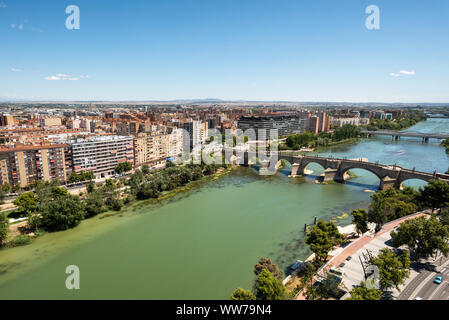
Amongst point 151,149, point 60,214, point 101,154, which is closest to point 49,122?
point 151,149

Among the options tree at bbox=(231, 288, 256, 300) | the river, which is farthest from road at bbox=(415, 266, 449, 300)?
tree at bbox=(231, 288, 256, 300)

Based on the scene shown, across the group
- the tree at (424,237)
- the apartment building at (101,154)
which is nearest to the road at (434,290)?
the tree at (424,237)

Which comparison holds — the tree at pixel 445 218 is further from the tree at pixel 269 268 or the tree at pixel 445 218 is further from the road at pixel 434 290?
the tree at pixel 269 268

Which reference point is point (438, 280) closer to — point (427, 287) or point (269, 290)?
point (427, 287)

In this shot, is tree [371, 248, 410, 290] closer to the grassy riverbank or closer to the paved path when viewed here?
the paved path

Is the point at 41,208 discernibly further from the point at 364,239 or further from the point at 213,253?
the point at 364,239

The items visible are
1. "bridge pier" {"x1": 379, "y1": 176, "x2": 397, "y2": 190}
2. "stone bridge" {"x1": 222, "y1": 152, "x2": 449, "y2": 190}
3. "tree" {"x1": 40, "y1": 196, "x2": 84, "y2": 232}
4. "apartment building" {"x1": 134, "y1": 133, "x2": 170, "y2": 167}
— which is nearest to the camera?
"tree" {"x1": 40, "y1": 196, "x2": 84, "y2": 232}
